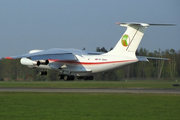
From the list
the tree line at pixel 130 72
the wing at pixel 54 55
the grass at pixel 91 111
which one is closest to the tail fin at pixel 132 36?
the wing at pixel 54 55

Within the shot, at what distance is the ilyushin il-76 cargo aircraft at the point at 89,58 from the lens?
32375 mm

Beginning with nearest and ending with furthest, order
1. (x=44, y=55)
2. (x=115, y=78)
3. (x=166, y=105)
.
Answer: (x=166, y=105), (x=44, y=55), (x=115, y=78)

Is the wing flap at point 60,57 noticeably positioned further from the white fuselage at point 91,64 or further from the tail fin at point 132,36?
the tail fin at point 132,36

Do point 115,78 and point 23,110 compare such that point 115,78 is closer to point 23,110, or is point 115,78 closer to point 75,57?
point 75,57

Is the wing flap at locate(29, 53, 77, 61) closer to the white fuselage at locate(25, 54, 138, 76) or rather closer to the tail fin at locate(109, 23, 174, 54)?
the white fuselage at locate(25, 54, 138, 76)

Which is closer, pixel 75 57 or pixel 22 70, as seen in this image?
pixel 75 57

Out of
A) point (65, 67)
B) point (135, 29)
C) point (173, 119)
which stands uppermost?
point (135, 29)

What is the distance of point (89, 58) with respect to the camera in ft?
117

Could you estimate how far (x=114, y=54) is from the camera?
110ft

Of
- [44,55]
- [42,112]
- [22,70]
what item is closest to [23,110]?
[42,112]

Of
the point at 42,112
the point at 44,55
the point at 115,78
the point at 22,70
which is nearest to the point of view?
the point at 42,112

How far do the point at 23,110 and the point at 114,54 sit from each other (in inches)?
721

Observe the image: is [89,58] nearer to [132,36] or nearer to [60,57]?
[60,57]

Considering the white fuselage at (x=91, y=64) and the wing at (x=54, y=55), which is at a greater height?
the wing at (x=54, y=55)
